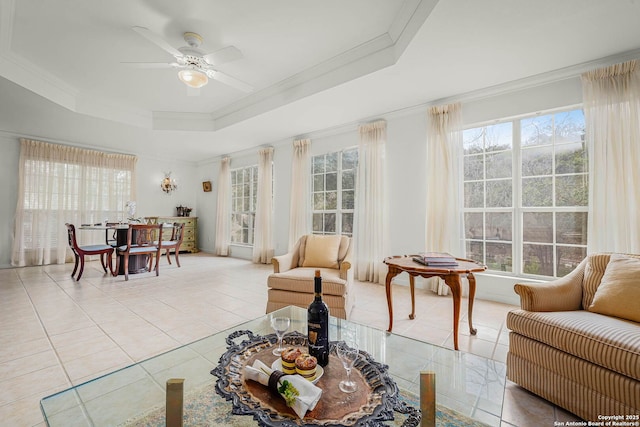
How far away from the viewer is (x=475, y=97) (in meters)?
3.45

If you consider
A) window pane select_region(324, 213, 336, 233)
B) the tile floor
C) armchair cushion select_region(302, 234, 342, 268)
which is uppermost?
window pane select_region(324, 213, 336, 233)

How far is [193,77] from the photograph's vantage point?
9.78 feet

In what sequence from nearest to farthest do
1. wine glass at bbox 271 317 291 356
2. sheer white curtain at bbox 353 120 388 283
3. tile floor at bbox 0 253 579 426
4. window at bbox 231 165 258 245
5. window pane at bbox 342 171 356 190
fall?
wine glass at bbox 271 317 291 356 < tile floor at bbox 0 253 579 426 < sheer white curtain at bbox 353 120 388 283 < window pane at bbox 342 171 356 190 < window at bbox 231 165 258 245

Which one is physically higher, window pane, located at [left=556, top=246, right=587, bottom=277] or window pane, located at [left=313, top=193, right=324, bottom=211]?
window pane, located at [left=313, top=193, right=324, bottom=211]

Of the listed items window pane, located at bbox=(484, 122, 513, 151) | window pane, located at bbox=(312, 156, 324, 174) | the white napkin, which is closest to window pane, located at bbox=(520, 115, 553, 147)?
window pane, located at bbox=(484, 122, 513, 151)

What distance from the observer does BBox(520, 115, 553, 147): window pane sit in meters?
3.10

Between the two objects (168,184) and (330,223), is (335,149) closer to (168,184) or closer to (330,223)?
(330,223)

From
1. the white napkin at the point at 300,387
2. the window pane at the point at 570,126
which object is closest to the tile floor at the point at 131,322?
the white napkin at the point at 300,387

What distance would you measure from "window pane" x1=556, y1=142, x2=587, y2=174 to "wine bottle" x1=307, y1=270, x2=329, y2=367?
339 cm

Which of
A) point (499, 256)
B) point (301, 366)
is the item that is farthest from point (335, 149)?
point (301, 366)

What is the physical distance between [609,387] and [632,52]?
3194 millimetres

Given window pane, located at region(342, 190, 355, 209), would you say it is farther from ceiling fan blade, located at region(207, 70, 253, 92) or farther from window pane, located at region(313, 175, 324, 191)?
ceiling fan blade, located at region(207, 70, 253, 92)

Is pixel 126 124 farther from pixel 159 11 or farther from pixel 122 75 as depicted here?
pixel 159 11

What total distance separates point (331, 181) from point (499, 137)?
2654mm
